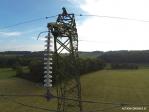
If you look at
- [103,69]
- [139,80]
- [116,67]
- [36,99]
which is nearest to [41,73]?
[36,99]

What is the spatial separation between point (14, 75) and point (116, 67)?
125ft

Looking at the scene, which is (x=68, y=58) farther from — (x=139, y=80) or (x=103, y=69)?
(x=103, y=69)

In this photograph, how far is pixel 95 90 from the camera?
190 feet

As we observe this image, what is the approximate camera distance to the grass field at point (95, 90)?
43175 mm

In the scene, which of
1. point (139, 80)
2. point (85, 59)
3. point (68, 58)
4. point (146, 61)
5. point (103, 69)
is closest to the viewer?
point (68, 58)

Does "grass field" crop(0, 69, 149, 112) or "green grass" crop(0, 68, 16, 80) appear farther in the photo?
"green grass" crop(0, 68, 16, 80)

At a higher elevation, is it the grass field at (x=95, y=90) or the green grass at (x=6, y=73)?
the green grass at (x=6, y=73)

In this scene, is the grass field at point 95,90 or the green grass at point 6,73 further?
the green grass at point 6,73

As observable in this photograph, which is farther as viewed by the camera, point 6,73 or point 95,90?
point 6,73

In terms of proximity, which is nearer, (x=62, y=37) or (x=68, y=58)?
(x=62, y=37)

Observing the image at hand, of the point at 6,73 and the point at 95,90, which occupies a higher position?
the point at 6,73

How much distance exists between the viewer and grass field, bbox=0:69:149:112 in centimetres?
4318

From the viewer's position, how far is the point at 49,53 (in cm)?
986

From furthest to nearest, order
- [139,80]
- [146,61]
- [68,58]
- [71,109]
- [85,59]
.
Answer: [146,61], [85,59], [139,80], [71,109], [68,58]
